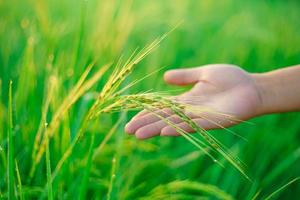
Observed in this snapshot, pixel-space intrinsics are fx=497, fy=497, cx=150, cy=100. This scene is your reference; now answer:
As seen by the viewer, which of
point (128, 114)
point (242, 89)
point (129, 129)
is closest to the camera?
point (129, 129)

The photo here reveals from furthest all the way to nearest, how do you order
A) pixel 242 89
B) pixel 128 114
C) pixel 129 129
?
pixel 128 114 < pixel 242 89 < pixel 129 129

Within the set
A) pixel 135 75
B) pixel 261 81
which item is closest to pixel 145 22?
pixel 135 75

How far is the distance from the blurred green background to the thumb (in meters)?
0.26

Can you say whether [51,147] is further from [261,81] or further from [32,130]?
[261,81]

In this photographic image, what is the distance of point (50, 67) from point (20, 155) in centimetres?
32

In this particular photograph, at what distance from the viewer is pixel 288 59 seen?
3150 millimetres

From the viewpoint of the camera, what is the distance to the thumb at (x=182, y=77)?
74.7 inches

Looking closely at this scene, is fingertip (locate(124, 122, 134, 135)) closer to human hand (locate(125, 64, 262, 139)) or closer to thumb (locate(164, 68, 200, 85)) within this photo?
human hand (locate(125, 64, 262, 139))

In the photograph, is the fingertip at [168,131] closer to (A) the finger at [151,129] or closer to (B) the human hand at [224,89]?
(A) the finger at [151,129]

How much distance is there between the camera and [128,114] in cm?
212

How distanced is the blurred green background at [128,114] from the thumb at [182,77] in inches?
10.2

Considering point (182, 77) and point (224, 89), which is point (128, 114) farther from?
point (224, 89)

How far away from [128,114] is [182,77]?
0.35 meters

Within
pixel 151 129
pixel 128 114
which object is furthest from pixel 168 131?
pixel 128 114
